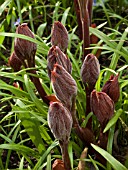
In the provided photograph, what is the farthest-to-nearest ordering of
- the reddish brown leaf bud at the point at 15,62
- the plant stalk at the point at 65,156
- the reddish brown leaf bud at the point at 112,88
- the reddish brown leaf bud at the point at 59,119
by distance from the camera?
1. the reddish brown leaf bud at the point at 15,62
2. the reddish brown leaf bud at the point at 112,88
3. the plant stalk at the point at 65,156
4. the reddish brown leaf bud at the point at 59,119

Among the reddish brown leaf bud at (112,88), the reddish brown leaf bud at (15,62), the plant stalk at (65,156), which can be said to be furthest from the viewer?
the reddish brown leaf bud at (15,62)

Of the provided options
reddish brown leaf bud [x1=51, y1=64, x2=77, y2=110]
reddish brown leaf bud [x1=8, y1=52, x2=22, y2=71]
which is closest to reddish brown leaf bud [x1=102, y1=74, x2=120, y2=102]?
reddish brown leaf bud [x1=51, y1=64, x2=77, y2=110]

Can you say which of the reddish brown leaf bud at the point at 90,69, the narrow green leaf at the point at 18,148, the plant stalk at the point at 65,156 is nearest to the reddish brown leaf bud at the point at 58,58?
the reddish brown leaf bud at the point at 90,69

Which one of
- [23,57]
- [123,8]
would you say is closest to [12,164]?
[23,57]

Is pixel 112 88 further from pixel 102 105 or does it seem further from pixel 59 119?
pixel 59 119

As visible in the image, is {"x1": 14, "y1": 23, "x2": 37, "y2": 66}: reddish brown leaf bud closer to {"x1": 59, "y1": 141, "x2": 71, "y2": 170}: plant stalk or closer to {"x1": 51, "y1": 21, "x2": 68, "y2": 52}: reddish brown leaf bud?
{"x1": 51, "y1": 21, "x2": 68, "y2": 52}: reddish brown leaf bud

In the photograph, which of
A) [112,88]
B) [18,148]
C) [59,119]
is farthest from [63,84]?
[18,148]

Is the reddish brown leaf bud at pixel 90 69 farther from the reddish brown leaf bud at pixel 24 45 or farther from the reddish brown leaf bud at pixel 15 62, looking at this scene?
the reddish brown leaf bud at pixel 15 62
